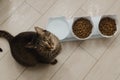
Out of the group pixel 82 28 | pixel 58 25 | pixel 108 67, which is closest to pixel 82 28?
pixel 82 28

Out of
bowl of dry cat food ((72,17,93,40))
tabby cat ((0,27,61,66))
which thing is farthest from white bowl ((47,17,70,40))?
tabby cat ((0,27,61,66))

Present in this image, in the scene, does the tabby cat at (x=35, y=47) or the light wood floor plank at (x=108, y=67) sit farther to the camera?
the light wood floor plank at (x=108, y=67)

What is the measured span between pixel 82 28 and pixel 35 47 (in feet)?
1.29

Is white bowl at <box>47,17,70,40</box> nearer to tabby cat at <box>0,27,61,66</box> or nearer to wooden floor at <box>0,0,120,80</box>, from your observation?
wooden floor at <box>0,0,120,80</box>

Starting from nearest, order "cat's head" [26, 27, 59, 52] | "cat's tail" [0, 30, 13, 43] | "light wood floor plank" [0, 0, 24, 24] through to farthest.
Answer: "cat's head" [26, 27, 59, 52] → "cat's tail" [0, 30, 13, 43] → "light wood floor plank" [0, 0, 24, 24]

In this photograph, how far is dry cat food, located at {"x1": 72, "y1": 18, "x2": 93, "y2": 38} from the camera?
1.51 meters

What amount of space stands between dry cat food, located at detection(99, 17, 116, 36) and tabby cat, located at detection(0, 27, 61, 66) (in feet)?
1.10

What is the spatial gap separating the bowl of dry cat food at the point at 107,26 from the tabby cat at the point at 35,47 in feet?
1.08

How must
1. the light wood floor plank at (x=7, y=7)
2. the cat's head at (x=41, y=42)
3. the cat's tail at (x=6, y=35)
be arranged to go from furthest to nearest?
the light wood floor plank at (x=7, y=7) → the cat's tail at (x=6, y=35) → the cat's head at (x=41, y=42)

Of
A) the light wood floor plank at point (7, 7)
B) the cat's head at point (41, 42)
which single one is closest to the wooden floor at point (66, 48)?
the light wood floor plank at point (7, 7)

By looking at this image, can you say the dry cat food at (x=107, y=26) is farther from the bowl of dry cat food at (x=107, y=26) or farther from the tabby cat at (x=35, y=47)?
the tabby cat at (x=35, y=47)

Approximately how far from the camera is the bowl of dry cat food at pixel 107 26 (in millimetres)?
1522

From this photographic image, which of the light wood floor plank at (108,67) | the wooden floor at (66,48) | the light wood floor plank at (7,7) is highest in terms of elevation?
the light wood floor plank at (7,7)

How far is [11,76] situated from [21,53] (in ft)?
0.74
